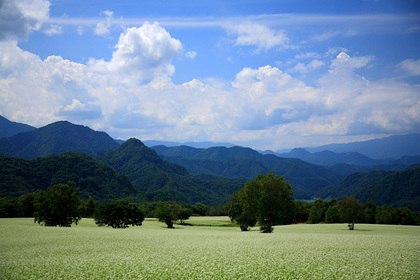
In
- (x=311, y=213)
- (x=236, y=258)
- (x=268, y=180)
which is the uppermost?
(x=268, y=180)

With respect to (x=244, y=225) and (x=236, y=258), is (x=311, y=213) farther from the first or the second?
(x=236, y=258)

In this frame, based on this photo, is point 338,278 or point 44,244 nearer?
point 338,278

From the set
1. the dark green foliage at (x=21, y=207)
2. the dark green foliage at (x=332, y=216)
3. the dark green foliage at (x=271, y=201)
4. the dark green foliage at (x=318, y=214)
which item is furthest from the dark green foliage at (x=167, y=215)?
the dark green foliage at (x=318, y=214)

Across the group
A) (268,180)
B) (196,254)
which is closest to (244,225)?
(268,180)

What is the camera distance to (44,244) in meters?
34.6

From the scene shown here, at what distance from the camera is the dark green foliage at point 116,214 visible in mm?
77375

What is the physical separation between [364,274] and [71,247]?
31.3 meters

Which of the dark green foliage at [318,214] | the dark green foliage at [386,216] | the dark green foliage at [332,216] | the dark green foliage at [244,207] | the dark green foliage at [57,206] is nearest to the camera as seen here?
the dark green foliage at [57,206]

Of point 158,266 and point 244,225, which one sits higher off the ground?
point 158,266

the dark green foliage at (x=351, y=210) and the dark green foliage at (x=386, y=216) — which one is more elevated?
the dark green foliage at (x=351, y=210)

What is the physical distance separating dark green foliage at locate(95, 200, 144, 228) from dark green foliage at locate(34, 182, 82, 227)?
12.6m

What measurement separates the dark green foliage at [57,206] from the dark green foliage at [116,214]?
12624 mm

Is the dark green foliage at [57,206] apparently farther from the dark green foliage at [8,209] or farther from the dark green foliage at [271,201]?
the dark green foliage at [271,201]

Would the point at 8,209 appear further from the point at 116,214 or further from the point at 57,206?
the point at 57,206
